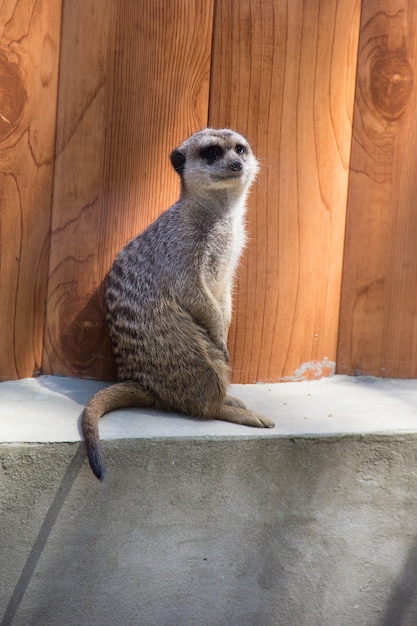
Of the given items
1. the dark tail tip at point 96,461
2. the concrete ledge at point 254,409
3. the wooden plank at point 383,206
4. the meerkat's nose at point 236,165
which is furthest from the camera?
the wooden plank at point 383,206

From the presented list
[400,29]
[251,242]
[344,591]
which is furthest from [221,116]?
[344,591]

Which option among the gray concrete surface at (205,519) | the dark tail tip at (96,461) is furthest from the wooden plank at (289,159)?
the dark tail tip at (96,461)

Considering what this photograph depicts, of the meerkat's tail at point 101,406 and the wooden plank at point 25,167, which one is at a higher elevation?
the wooden plank at point 25,167

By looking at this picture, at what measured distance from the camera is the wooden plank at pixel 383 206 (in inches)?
122

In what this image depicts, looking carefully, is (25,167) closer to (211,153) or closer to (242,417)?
(211,153)

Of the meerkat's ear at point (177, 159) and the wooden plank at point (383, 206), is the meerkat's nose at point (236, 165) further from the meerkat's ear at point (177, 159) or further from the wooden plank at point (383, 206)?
the wooden plank at point (383, 206)

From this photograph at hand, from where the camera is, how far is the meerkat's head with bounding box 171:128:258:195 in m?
2.79

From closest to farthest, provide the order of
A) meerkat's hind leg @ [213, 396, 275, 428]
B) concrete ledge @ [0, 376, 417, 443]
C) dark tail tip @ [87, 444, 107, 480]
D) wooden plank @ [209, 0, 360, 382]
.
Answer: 1. dark tail tip @ [87, 444, 107, 480]
2. concrete ledge @ [0, 376, 417, 443]
3. meerkat's hind leg @ [213, 396, 275, 428]
4. wooden plank @ [209, 0, 360, 382]

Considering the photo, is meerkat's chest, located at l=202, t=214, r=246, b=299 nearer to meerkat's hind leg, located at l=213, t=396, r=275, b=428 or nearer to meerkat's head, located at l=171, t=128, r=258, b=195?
meerkat's head, located at l=171, t=128, r=258, b=195

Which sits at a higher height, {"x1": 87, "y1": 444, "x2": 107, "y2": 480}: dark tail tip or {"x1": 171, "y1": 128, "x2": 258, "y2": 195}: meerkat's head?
{"x1": 171, "y1": 128, "x2": 258, "y2": 195}: meerkat's head

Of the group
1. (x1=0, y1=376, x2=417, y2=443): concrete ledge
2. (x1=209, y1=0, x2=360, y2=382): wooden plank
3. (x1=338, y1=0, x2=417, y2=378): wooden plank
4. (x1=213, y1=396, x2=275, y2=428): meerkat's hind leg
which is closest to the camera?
(x1=0, y1=376, x2=417, y2=443): concrete ledge

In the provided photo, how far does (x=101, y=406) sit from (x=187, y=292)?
49 cm

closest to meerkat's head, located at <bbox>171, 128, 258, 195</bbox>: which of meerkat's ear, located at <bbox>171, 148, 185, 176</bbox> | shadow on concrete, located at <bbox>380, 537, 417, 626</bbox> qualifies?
meerkat's ear, located at <bbox>171, 148, 185, 176</bbox>

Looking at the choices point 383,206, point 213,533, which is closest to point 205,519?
point 213,533
